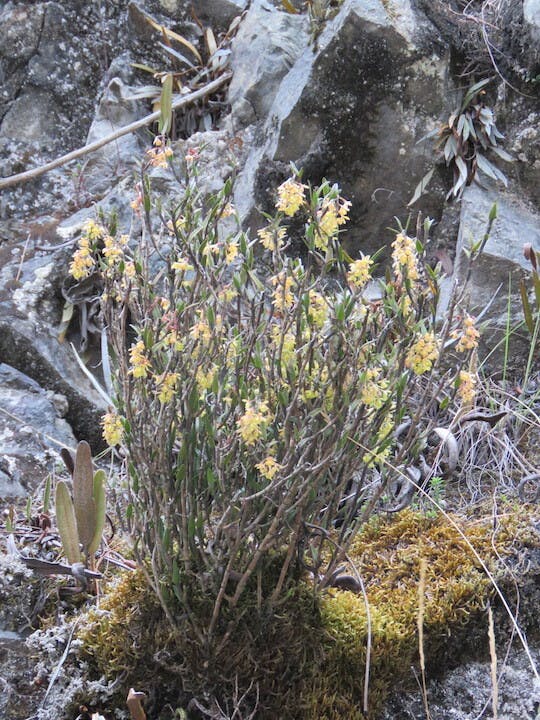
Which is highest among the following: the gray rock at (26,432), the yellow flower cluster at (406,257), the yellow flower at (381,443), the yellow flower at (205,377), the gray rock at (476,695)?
the yellow flower cluster at (406,257)

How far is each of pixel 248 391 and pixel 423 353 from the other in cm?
42

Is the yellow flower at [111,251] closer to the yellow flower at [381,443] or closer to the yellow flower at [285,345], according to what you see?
the yellow flower at [285,345]

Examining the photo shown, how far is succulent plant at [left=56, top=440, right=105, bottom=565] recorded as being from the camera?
2.16 meters

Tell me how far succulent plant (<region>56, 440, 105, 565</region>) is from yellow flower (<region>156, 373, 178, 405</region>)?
59cm

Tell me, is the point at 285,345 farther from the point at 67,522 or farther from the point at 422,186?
the point at 422,186

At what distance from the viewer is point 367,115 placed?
11.7 ft

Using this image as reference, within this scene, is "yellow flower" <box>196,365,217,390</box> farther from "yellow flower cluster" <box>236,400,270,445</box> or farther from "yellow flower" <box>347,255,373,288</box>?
"yellow flower" <box>347,255,373,288</box>

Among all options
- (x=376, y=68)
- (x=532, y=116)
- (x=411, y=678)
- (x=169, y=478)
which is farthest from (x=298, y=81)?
(x=411, y=678)

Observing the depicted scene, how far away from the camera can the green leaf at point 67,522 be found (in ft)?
7.01

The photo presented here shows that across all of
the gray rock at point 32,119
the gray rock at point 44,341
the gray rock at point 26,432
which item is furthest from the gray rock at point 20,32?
the gray rock at point 26,432

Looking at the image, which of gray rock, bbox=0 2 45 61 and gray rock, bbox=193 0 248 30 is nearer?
gray rock, bbox=0 2 45 61

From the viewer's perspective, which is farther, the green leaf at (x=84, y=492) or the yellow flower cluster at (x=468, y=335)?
the green leaf at (x=84, y=492)

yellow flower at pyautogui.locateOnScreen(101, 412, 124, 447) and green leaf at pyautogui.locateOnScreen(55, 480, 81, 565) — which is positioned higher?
yellow flower at pyautogui.locateOnScreen(101, 412, 124, 447)

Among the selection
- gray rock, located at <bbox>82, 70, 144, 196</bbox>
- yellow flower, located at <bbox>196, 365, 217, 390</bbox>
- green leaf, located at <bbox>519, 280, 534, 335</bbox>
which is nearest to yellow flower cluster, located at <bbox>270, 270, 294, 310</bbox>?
yellow flower, located at <bbox>196, 365, 217, 390</bbox>
